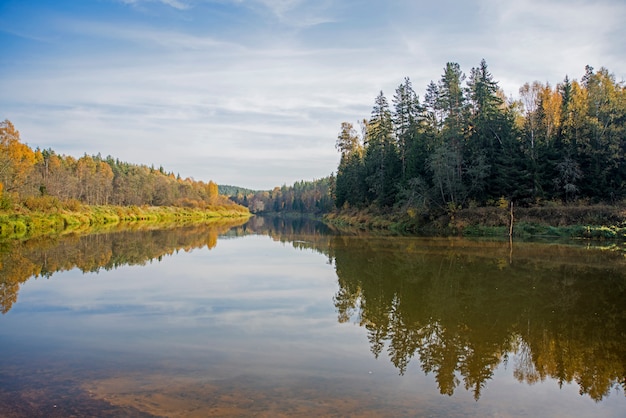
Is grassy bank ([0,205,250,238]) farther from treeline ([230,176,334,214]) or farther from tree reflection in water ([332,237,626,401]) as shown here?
treeline ([230,176,334,214])

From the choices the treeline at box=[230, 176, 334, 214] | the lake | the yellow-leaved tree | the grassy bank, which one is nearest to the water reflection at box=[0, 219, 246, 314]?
the lake

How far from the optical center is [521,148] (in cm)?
4119

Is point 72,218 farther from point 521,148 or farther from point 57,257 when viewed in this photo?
point 521,148

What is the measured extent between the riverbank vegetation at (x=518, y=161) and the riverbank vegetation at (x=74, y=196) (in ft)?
111

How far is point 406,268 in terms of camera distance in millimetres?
17859

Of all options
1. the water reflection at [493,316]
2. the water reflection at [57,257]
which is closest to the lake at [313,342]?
the water reflection at [493,316]

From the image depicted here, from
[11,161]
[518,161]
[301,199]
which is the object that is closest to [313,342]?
[518,161]

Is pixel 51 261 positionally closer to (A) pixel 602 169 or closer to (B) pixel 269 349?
(B) pixel 269 349

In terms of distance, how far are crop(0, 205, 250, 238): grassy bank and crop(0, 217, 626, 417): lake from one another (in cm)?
2256

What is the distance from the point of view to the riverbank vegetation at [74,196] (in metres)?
42.1

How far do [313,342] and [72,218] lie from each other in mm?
49657

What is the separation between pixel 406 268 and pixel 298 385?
1221cm

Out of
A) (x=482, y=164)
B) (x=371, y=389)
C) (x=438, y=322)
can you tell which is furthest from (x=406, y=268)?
(x=482, y=164)

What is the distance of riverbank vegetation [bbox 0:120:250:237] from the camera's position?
4212 cm
